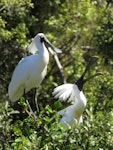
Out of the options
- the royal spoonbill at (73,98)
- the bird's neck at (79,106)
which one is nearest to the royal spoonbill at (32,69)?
the royal spoonbill at (73,98)

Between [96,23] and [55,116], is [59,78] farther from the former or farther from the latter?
[55,116]

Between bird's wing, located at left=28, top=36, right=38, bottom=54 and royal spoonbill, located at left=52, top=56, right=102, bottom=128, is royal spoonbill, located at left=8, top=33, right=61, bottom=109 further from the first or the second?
royal spoonbill, located at left=52, top=56, right=102, bottom=128

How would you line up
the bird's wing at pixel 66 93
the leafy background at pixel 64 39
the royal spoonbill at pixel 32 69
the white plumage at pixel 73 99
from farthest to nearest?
the leafy background at pixel 64 39, the royal spoonbill at pixel 32 69, the bird's wing at pixel 66 93, the white plumage at pixel 73 99

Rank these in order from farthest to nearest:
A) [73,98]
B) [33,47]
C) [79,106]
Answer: [33,47] < [73,98] < [79,106]

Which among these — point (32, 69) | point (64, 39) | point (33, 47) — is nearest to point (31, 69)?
point (32, 69)

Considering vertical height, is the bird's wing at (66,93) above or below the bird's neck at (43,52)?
below

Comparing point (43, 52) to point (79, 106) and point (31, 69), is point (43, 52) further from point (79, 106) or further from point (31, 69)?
point (79, 106)

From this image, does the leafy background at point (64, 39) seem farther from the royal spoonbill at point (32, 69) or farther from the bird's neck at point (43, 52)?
the bird's neck at point (43, 52)

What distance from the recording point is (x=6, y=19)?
11125 mm

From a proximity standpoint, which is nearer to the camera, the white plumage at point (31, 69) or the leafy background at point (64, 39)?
the white plumage at point (31, 69)

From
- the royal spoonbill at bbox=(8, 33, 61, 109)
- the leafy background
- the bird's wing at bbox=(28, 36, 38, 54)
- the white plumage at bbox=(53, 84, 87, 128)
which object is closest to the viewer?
the white plumage at bbox=(53, 84, 87, 128)

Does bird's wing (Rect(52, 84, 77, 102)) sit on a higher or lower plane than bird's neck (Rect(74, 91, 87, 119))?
higher

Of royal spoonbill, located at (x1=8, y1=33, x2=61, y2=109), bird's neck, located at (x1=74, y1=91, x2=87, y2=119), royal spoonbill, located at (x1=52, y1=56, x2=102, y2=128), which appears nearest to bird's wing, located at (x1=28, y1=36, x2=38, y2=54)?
royal spoonbill, located at (x1=8, y1=33, x2=61, y2=109)

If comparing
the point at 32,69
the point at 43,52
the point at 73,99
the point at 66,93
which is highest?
the point at 43,52
